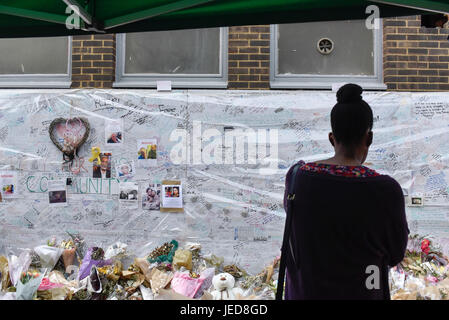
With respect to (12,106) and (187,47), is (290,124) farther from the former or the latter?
(12,106)

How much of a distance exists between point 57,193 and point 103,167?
54cm

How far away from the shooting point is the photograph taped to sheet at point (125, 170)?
3.71 m

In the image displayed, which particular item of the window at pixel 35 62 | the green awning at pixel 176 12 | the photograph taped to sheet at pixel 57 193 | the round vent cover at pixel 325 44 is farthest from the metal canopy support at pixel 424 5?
the window at pixel 35 62

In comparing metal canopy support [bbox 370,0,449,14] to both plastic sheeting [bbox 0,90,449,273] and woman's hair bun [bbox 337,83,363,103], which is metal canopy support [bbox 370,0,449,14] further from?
plastic sheeting [bbox 0,90,449,273]

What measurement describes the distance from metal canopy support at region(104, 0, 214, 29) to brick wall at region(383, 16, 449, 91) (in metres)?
2.90

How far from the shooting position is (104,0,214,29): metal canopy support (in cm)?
217

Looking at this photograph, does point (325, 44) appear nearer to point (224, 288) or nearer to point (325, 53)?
point (325, 53)

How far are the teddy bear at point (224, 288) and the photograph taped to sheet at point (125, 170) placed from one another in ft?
4.44

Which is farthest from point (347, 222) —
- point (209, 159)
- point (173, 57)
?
point (173, 57)

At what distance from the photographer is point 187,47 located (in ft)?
14.5

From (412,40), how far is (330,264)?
3.74m

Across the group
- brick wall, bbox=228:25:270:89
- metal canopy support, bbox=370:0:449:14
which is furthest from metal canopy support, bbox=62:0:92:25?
brick wall, bbox=228:25:270:89

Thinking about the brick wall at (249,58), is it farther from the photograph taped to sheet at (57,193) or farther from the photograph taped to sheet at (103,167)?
the photograph taped to sheet at (57,193)

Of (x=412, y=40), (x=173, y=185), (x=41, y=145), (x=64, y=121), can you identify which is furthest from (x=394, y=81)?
(x=41, y=145)
